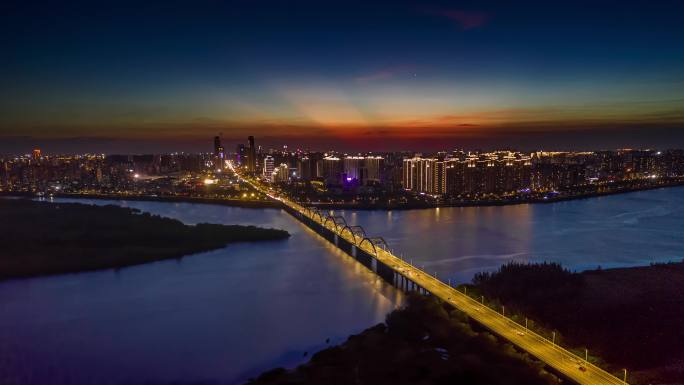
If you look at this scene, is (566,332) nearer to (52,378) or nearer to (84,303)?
(52,378)

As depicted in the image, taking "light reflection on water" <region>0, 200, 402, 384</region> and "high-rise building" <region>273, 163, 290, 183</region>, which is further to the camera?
"high-rise building" <region>273, 163, 290, 183</region>

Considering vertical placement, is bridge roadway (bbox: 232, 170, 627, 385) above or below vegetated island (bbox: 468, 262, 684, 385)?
above

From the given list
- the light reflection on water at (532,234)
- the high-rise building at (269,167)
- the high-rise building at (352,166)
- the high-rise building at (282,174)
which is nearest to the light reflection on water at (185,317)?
the light reflection on water at (532,234)

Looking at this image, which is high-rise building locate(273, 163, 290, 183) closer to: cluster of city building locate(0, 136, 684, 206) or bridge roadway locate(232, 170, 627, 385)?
cluster of city building locate(0, 136, 684, 206)

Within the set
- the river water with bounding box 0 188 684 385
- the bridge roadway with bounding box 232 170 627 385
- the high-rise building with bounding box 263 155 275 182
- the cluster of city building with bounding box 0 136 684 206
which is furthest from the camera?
the high-rise building with bounding box 263 155 275 182

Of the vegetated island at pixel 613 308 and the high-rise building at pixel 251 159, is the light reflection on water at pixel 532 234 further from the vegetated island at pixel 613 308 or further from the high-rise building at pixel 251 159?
the high-rise building at pixel 251 159

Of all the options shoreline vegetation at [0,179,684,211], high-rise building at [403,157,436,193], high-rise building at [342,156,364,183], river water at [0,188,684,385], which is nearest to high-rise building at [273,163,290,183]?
high-rise building at [342,156,364,183]

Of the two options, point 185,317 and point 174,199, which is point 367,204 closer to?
point 174,199
